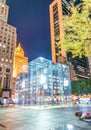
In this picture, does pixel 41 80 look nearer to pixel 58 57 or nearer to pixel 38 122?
pixel 38 122

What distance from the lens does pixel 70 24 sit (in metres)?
9.96

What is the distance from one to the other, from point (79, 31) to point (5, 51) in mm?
79017

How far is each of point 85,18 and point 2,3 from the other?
308 ft

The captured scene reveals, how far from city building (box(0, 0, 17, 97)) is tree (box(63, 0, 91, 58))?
68038 mm

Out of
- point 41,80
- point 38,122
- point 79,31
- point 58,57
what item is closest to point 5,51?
point 41,80

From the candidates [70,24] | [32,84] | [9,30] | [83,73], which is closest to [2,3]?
[9,30]

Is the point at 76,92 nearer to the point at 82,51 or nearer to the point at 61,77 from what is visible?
the point at 61,77

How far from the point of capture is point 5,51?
8419cm

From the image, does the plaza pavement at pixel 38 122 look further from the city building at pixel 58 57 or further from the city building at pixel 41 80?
the city building at pixel 58 57

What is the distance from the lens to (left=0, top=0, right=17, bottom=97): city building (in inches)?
3079

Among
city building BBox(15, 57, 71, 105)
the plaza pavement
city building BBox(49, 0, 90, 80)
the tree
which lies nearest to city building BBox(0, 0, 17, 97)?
city building BBox(15, 57, 71, 105)

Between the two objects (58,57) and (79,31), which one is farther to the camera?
(58,57)

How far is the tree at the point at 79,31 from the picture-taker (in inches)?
358

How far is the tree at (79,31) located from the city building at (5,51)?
223 feet
